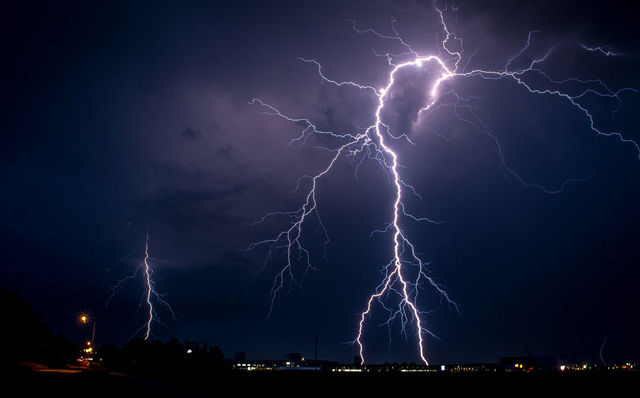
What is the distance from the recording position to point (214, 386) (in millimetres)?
15078

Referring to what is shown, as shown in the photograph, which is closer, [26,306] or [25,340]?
[25,340]

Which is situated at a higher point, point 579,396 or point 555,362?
point 579,396

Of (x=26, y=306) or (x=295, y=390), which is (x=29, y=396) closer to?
(x=295, y=390)

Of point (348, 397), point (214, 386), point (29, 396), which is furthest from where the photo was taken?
point (214, 386)

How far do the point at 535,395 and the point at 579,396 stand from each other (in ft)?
3.92

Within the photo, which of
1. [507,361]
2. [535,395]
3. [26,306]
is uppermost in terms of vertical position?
[26,306]

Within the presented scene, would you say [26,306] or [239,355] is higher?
[26,306]

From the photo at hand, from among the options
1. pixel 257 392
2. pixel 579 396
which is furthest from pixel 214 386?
pixel 579 396

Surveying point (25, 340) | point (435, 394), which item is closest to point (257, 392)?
point (435, 394)

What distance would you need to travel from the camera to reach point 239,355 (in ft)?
282

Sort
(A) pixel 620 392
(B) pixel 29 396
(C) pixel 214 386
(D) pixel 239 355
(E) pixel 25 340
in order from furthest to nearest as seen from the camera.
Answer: (D) pixel 239 355 < (E) pixel 25 340 < (C) pixel 214 386 < (A) pixel 620 392 < (B) pixel 29 396

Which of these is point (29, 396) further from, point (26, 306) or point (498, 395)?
point (26, 306)

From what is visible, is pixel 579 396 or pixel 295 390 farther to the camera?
pixel 295 390

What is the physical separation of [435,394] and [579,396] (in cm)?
407
